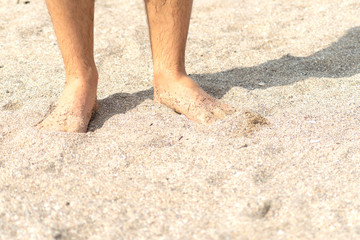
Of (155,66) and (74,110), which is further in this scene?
(155,66)

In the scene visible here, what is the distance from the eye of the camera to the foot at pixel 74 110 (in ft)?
5.87

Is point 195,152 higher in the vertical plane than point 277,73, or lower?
higher

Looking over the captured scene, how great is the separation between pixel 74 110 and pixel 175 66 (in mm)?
472

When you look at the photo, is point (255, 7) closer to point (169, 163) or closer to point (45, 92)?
point (45, 92)

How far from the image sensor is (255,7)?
11.5 ft

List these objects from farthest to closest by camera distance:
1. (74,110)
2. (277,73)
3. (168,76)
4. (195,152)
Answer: (277,73)
(168,76)
(74,110)
(195,152)

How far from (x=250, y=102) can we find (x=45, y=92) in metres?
1.01

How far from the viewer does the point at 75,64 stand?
189 cm

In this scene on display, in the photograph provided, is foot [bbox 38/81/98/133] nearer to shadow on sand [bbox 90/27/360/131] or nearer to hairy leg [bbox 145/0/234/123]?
shadow on sand [bbox 90/27/360/131]

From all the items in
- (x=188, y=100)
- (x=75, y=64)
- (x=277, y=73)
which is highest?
(x=75, y=64)

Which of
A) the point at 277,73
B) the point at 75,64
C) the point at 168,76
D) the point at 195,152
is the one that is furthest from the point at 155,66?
the point at 277,73

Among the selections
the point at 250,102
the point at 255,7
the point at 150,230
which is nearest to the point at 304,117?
the point at 250,102

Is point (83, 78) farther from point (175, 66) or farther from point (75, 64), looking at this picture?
point (175, 66)

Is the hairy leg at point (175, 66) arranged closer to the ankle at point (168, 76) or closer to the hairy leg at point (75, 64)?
the ankle at point (168, 76)
